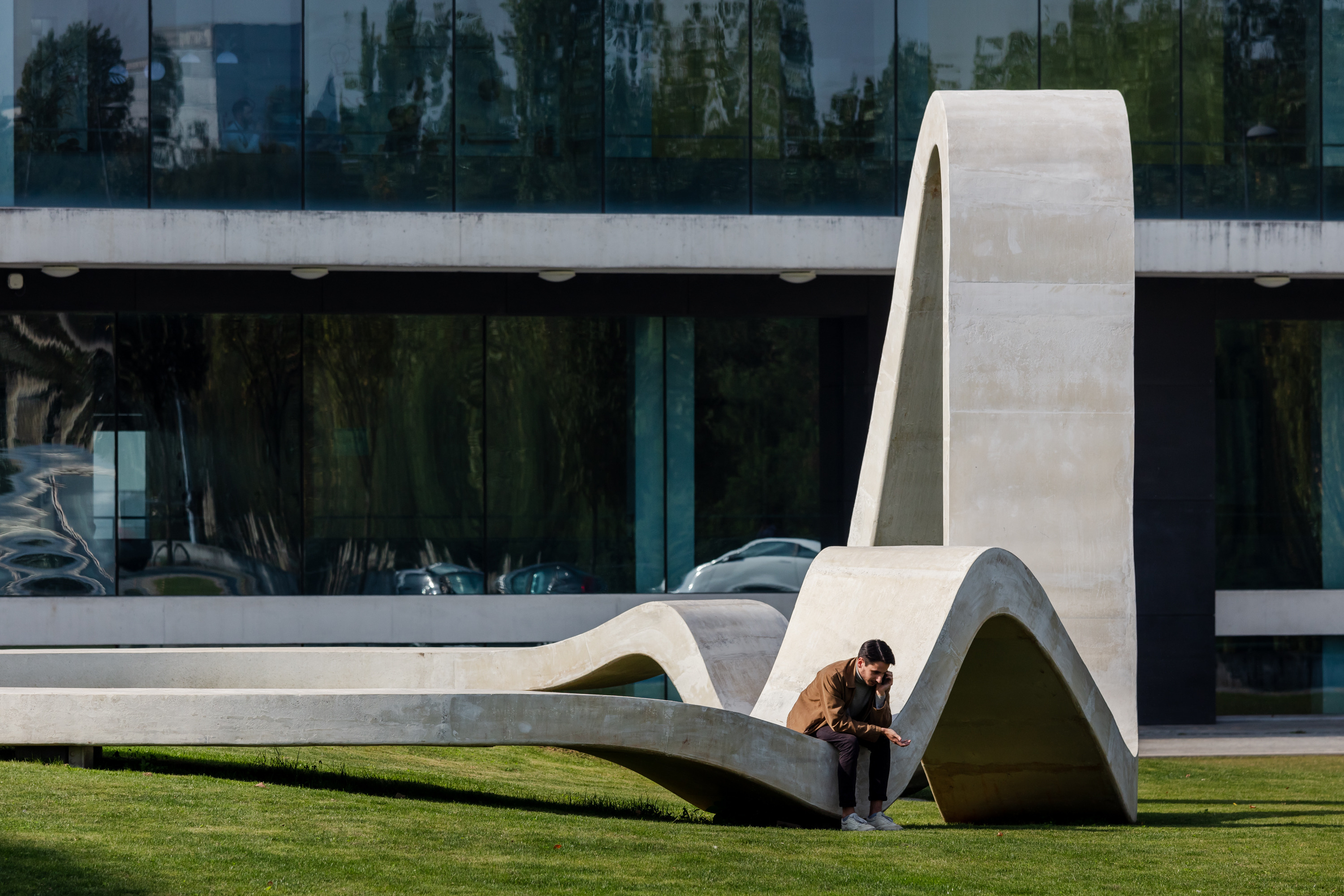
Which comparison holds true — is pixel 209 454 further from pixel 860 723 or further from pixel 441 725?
pixel 860 723

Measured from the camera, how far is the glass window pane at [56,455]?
2019 cm

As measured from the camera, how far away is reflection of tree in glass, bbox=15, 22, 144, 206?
19.3m

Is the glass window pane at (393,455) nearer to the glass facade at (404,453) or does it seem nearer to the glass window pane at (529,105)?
the glass facade at (404,453)

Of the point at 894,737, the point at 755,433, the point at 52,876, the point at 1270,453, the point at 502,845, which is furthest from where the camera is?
the point at 1270,453

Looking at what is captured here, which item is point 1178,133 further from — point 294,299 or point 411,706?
point 411,706

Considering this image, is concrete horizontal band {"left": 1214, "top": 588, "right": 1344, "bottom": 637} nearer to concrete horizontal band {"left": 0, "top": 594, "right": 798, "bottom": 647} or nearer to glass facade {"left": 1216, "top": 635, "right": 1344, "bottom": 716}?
glass facade {"left": 1216, "top": 635, "right": 1344, "bottom": 716}

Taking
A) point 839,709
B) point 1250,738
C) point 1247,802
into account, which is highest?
point 839,709

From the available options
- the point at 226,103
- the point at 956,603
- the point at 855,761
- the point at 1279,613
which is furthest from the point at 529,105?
the point at 855,761

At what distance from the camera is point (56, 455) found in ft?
66.4

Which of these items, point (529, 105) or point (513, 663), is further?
point (529, 105)

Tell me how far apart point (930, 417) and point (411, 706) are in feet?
19.1

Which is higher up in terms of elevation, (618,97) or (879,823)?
(618,97)

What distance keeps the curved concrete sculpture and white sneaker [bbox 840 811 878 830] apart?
119 inches

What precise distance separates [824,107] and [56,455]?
10.3 meters
